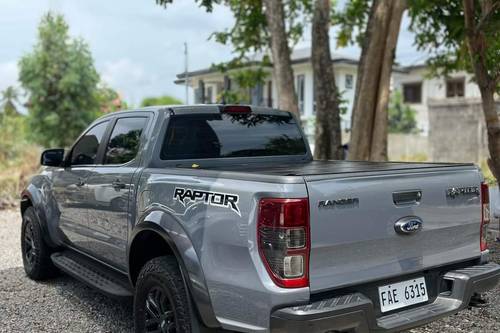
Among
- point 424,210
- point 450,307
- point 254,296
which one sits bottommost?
point 450,307

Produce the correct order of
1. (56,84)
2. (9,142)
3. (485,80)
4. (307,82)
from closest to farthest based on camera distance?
(485,80) < (9,142) < (56,84) < (307,82)

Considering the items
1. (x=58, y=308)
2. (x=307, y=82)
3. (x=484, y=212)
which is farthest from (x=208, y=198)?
(x=307, y=82)

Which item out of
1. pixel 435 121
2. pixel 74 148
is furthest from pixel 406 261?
pixel 435 121

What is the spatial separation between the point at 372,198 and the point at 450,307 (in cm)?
89

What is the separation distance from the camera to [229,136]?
14.4 feet

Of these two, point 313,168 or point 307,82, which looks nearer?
point 313,168

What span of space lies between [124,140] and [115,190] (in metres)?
0.51

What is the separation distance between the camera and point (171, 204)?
3447 millimetres

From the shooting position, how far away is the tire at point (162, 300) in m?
3.24

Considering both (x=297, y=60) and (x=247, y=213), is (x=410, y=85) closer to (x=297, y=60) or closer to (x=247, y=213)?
(x=297, y=60)

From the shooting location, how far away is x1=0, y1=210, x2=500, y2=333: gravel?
14.8 ft

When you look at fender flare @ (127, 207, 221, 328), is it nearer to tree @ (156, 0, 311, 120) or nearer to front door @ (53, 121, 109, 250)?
front door @ (53, 121, 109, 250)

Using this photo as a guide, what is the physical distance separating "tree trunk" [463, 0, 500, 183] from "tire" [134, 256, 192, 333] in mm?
4754

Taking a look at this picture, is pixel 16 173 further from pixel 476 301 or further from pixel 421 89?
pixel 421 89
